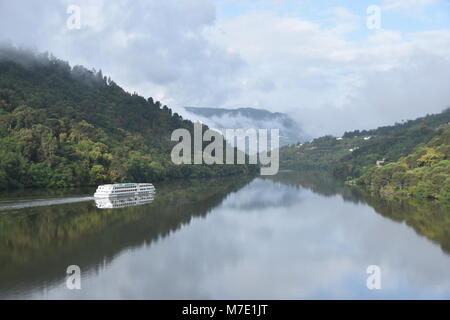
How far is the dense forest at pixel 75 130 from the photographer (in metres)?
41.8

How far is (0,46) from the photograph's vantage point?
241 ft

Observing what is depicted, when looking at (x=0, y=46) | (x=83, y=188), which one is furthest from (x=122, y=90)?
(x=83, y=188)

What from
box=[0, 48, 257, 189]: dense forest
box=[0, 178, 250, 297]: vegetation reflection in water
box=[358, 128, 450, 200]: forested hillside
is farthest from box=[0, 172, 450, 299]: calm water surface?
box=[0, 48, 257, 189]: dense forest

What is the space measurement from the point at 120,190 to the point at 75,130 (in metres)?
17.9

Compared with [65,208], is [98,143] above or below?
above

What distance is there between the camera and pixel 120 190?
36438mm

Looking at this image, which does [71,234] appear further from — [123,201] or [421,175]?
[421,175]

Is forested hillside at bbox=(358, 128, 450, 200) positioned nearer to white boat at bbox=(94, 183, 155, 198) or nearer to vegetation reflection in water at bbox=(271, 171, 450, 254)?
vegetation reflection in water at bbox=(271, 171, 450, 254)

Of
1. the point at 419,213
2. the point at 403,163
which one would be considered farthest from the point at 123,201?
the point at 403,163

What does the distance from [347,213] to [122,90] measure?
226 feet

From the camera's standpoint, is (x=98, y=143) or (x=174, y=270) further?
(x=98, y=143)
